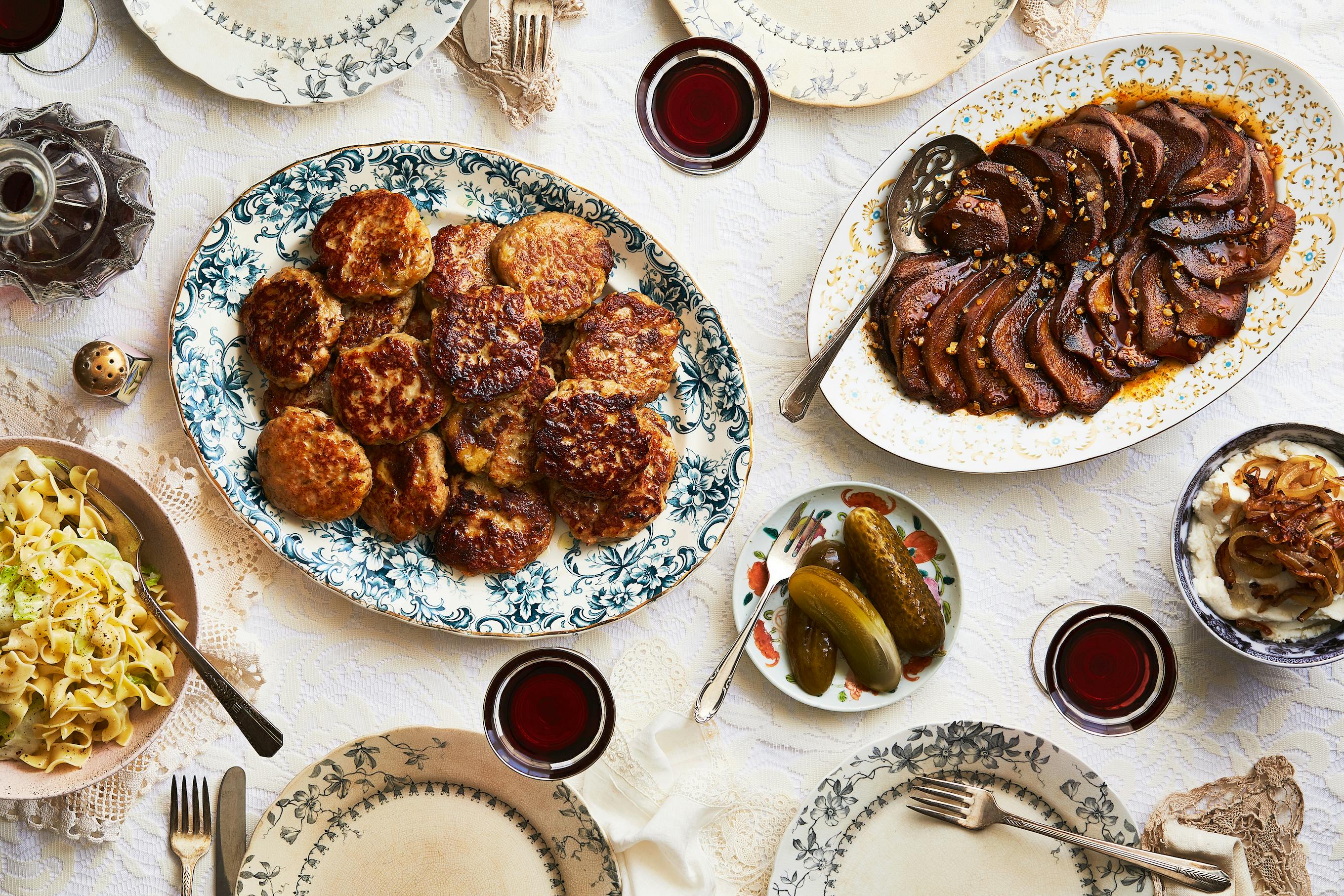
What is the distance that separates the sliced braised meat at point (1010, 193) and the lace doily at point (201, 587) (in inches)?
82.7

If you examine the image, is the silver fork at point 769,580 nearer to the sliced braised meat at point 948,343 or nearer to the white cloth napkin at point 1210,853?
the sliced braised meat at point 948,343

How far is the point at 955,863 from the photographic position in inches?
92.1

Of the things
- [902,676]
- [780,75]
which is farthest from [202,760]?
[780,75]

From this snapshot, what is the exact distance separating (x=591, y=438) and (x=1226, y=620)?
A: 5.68ft

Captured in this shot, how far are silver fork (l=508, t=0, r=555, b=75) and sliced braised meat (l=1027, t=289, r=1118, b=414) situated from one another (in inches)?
58.2

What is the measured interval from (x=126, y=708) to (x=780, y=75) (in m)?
2.34

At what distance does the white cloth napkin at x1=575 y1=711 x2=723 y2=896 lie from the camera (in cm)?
227

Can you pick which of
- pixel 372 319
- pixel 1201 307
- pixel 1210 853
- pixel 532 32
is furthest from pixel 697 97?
pixel 1210 853

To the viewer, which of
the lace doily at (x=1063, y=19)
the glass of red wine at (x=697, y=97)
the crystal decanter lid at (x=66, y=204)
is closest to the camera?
the crystal decanter lid at (x=66, y=204)

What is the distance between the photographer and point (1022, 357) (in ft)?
7.74

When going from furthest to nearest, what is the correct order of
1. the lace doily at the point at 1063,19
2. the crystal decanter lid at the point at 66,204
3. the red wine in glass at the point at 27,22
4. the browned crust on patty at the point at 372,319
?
the lace doily at the point at 1063,19, the browned crust on patty at the point at 372,319, the red wine in glass at the point at 27,22, the crystal decanter lid at the point at 66,204

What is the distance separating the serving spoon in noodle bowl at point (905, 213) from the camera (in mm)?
2270

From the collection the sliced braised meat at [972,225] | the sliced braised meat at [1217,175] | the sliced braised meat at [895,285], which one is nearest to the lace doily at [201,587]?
the sliced braised meat at [895,285]

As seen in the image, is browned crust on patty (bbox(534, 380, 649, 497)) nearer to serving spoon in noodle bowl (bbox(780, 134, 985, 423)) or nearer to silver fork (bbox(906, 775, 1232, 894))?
serving spoon in noodle bowl (bbox(780, 134, 985, 423))
